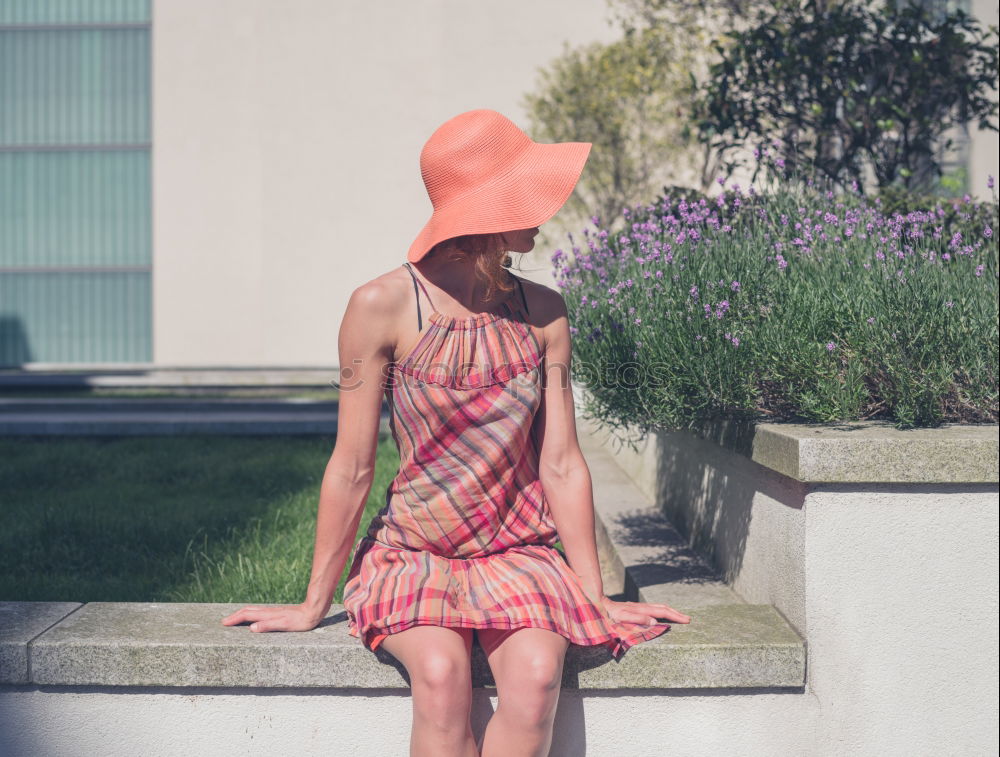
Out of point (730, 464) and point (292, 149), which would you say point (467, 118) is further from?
point (292, 149)

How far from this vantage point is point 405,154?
54.0 ft

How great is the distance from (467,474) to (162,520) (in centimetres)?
274

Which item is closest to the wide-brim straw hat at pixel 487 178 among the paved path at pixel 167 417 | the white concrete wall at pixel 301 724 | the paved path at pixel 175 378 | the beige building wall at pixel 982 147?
the white concrete wall at pixel 301 724

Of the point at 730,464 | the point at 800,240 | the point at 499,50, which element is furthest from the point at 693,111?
the point at 499,50

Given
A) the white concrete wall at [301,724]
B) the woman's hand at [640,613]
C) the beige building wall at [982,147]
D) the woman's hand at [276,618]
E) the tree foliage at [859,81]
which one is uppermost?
the beige building wall at [982,147]

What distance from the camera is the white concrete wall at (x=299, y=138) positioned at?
16.2 metres

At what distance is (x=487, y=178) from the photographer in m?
2.29

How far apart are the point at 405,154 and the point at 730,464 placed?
14.2 m

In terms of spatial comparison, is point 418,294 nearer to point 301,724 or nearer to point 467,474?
point 467,474

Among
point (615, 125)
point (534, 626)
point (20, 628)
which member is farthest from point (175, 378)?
point (534, 626)

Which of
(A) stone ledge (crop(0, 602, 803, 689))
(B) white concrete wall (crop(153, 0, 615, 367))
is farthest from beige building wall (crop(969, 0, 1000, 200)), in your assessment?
(A) stone ledge (crop(0, 602, 803, 689))

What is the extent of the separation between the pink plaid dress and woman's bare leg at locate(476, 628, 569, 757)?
178 millimetres

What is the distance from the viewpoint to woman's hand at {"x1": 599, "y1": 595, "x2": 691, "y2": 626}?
7.67 ft

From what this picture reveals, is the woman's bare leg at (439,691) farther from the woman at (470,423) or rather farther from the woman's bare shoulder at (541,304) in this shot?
the woman's bare shoulder at (541,304)
